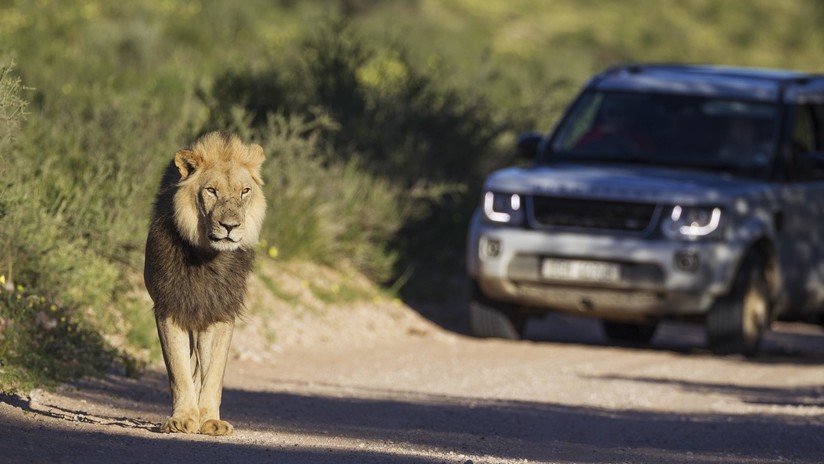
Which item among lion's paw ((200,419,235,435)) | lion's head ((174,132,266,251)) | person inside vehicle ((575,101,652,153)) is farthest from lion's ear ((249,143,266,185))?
person inside vehicle ((575,101,652,153))

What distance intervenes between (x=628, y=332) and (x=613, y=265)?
2.58 m

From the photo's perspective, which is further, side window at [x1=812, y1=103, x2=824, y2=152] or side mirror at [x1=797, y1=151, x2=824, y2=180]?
side window at [x1=812, y1=103, x2=824, y2=152]

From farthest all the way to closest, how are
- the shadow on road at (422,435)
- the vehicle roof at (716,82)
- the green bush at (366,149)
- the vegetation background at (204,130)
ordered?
the green bush at (366,149) < the vehicle roof at (716,82) < the vegetation background at (204,130) < the shadow on road at (422,435)

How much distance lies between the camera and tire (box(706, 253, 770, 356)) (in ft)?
41.0

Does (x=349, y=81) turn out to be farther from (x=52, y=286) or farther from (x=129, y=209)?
(x=52, y=286)

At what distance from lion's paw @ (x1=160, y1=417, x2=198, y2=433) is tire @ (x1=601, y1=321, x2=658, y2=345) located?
26.2ft

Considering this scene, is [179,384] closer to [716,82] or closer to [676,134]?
[676,134]

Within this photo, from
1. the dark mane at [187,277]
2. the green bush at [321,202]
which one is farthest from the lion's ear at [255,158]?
the green bush at [321,202]

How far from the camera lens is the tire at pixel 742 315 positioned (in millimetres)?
12508

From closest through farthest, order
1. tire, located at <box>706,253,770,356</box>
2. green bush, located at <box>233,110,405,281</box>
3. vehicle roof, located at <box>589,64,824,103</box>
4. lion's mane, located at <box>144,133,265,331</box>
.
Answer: lion's mane, located at <box>144,133,265,331</box> → tire, located at <box>706,253,770,356</box> → vehicle roof, located at <box>589,64,824,103</box> → green bush, located at <box>233,110,405,281</box>

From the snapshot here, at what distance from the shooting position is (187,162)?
7438 millimetres

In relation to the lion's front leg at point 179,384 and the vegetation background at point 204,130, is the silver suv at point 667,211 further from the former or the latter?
the lion's front leg at point 179,384

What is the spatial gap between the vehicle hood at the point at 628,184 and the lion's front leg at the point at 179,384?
18.3ft

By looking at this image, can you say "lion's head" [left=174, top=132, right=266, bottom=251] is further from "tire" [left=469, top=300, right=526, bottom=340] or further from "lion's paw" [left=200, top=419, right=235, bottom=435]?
"tire" [left=469, top=300, right=526, bottom=340]
